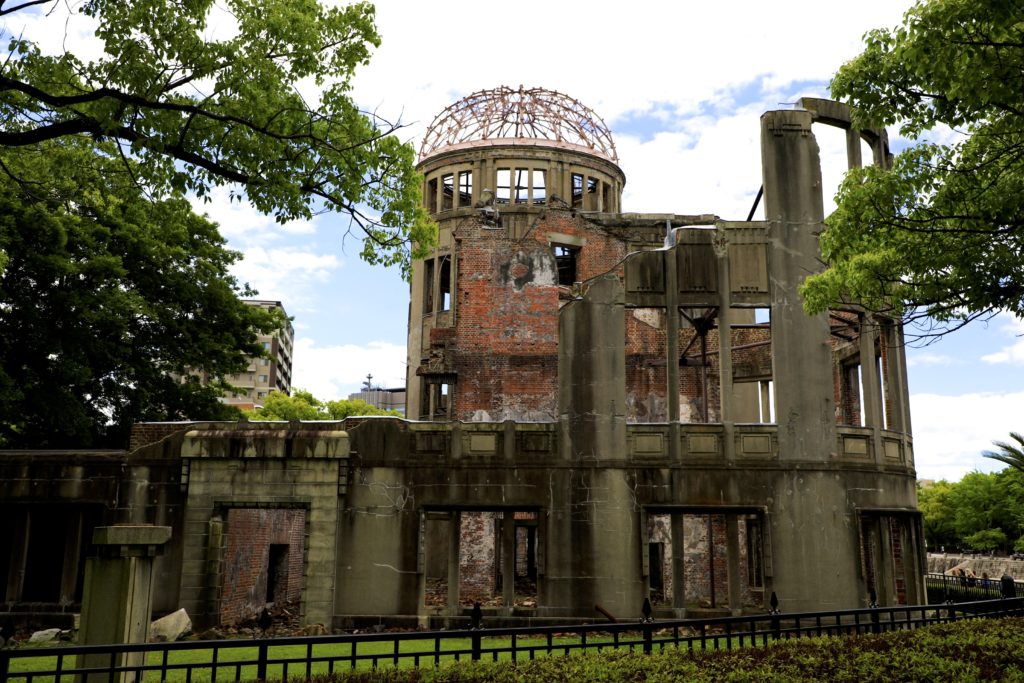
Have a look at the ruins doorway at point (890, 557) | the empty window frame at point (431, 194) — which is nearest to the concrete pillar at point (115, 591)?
the ruins doorway at point (890, 557)

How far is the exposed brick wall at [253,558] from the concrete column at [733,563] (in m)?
10.9

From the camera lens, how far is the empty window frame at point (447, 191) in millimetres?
38156

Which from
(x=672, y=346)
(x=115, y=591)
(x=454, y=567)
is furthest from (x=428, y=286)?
(x=115, y=591)

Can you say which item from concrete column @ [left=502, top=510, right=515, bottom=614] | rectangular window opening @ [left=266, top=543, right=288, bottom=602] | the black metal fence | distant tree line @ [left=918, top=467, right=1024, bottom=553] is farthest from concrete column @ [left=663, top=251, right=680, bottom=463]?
distant tree line @ [left=918, top=467, right=1024, bottom=553]

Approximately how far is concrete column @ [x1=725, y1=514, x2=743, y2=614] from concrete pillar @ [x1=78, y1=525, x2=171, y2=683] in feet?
45.2

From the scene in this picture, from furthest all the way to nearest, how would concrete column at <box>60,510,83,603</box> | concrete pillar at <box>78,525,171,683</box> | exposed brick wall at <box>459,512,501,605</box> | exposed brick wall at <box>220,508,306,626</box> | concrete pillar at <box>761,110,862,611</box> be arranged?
exposed brick wall at <box>459,512,501,605</box>, exposed brick wall at <box>220,508,306,626</box>, concrete column at <box>60,510,83,603</box>, concrete pillar at <box>761,110,862,611</box>, concrete pillar at <box>78,525,171,683</box>

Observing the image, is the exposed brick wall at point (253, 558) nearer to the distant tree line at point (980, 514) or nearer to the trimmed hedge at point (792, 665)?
the trimmed hedge at point (792, 665)

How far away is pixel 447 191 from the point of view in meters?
39.0

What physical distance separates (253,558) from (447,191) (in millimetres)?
20160

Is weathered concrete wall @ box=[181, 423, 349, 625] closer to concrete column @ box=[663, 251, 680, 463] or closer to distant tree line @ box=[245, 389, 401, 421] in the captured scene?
concrete column @ box=[663, 251, 680, 463]

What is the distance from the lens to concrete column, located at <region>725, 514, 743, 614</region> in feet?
67.4

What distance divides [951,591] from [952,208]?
21.3 metres

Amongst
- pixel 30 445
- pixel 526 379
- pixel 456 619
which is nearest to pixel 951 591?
pixel 526 379

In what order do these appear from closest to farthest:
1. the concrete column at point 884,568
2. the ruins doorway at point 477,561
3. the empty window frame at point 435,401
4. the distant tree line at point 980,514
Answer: the concrete column at point 884,568, the ruins doorway at point 477,561, the empty window frame at point 435,401, the distant tree line at point 980,514
